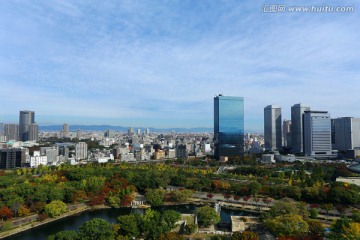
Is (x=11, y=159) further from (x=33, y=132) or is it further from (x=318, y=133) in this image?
(x=318, y=133)

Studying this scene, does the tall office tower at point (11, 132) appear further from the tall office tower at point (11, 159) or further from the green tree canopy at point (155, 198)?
the green tree canopy at point (155, 198)

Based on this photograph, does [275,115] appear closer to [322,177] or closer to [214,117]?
[214,117]

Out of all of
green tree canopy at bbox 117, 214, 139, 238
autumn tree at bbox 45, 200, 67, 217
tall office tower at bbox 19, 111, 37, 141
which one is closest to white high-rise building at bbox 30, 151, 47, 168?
autumn tree at bbox 45, 200, 67, 217

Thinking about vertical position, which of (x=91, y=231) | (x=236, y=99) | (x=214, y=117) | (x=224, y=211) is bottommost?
(x=224, y=211)

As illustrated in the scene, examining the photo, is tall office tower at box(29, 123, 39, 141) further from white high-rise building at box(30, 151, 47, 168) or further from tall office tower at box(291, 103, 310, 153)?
tall office tower at box(291, 103, 310, 153)

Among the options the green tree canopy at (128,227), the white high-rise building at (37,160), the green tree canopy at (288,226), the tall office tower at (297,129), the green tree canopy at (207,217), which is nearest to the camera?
the green tree canopy at (288,226)

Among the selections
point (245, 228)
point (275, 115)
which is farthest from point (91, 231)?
point (275, 115)

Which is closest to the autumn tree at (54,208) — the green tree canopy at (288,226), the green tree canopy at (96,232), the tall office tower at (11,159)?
the green tree canopy at (96,232)
